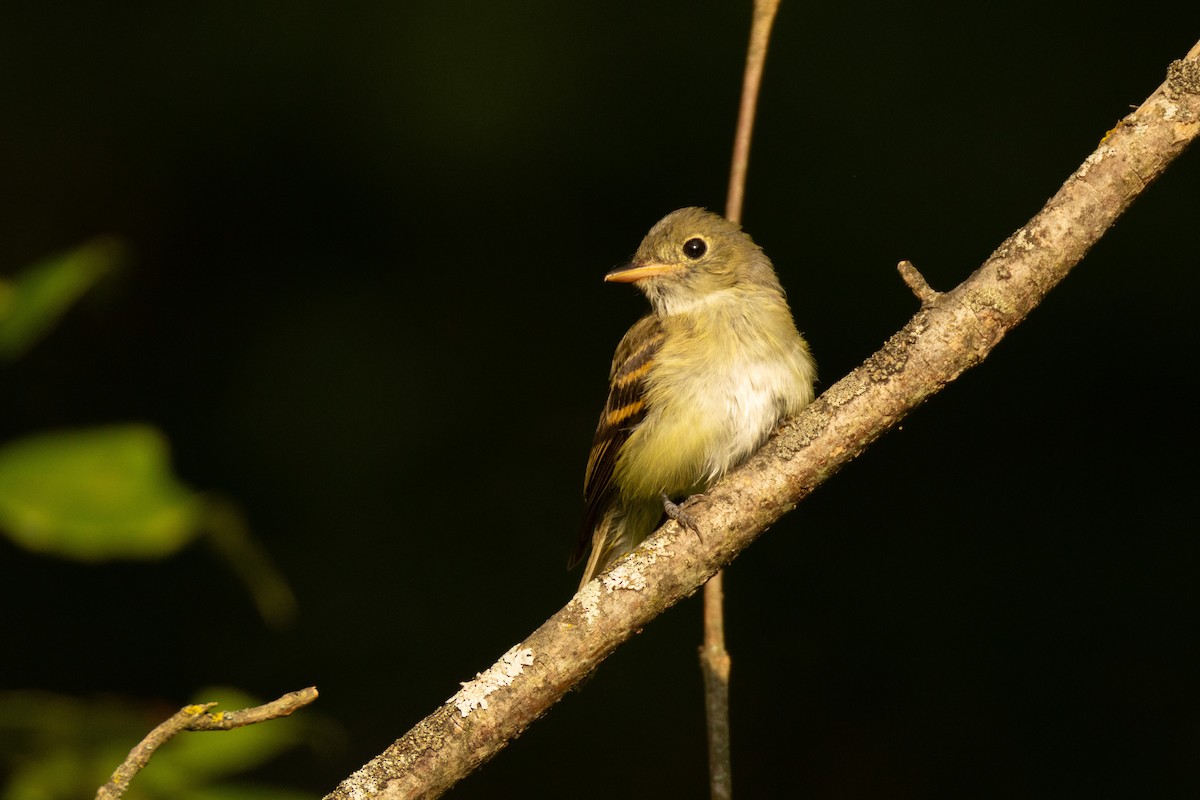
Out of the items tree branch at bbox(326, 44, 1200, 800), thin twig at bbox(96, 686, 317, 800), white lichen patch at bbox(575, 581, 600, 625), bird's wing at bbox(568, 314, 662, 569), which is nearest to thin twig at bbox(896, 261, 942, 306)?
tree branch at bbox(326, 44, 1200, 800)

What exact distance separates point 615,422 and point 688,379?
34 centimetres

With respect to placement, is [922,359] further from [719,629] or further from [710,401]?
[710,401]

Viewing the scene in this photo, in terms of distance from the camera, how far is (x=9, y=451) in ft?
6.89

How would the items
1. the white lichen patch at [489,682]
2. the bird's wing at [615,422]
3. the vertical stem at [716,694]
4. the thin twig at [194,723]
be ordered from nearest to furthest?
the thin twig at [194,723] < the white lichen patch at [489,682] < the vertical stem at [716,694] < the bird's wing at [615,422]

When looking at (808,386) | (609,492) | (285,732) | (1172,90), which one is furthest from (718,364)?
(285,732)

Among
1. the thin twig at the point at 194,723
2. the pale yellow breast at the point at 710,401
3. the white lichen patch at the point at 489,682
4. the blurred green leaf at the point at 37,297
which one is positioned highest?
the pale yellow breast at the point at 710,401

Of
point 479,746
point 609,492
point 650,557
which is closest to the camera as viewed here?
point 479,746

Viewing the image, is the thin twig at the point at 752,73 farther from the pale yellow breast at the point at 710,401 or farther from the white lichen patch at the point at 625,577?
the white lichen patch at the point at 625,577

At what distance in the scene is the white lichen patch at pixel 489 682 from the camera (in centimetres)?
245

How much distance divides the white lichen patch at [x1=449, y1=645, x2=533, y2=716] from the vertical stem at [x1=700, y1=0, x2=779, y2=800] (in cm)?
64

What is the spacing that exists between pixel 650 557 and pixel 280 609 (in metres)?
2.99

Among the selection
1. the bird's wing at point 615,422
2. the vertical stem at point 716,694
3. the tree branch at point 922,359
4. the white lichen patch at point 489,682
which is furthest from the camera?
the bird's wing at point 615,422

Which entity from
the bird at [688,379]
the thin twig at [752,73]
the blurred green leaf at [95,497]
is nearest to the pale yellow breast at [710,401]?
the bird at [688,379]

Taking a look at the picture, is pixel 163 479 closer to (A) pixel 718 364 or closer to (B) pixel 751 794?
(A) pixel 718 364
